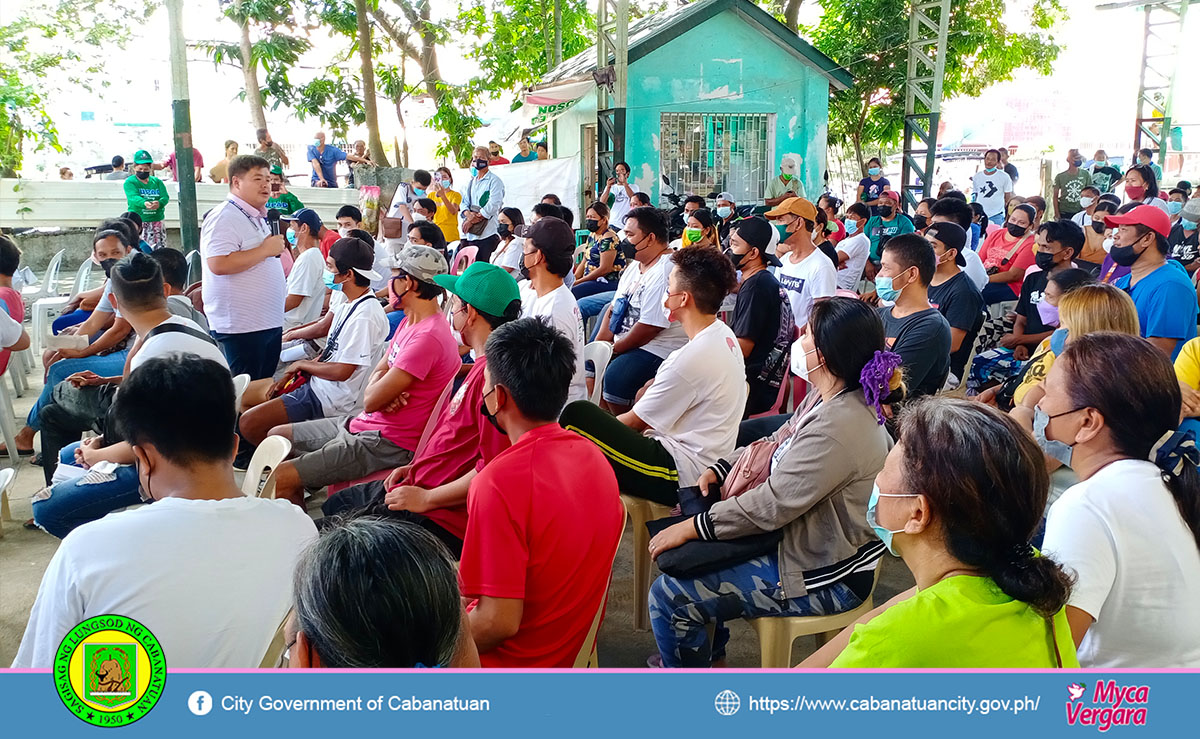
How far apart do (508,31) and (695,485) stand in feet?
52.1

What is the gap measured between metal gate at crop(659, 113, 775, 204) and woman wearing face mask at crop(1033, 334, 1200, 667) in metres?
11.4

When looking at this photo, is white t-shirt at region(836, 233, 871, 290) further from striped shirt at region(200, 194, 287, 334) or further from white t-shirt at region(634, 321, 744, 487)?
striped shirt at region(200, 194, 287, 334)

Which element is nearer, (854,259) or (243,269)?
(243,269)

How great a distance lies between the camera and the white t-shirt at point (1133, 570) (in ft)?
5.68

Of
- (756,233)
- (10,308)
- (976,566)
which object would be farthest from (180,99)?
(976,566)

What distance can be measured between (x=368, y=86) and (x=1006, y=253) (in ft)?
34.9

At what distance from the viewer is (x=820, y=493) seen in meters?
2.39

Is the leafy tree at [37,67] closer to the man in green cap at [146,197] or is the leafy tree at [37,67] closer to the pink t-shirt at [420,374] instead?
the man in green cap at [146,197]

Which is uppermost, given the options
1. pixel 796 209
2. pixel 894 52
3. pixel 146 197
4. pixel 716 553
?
pixel 894 52

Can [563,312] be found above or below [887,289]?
below

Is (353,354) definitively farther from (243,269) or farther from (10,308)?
(10,308)
